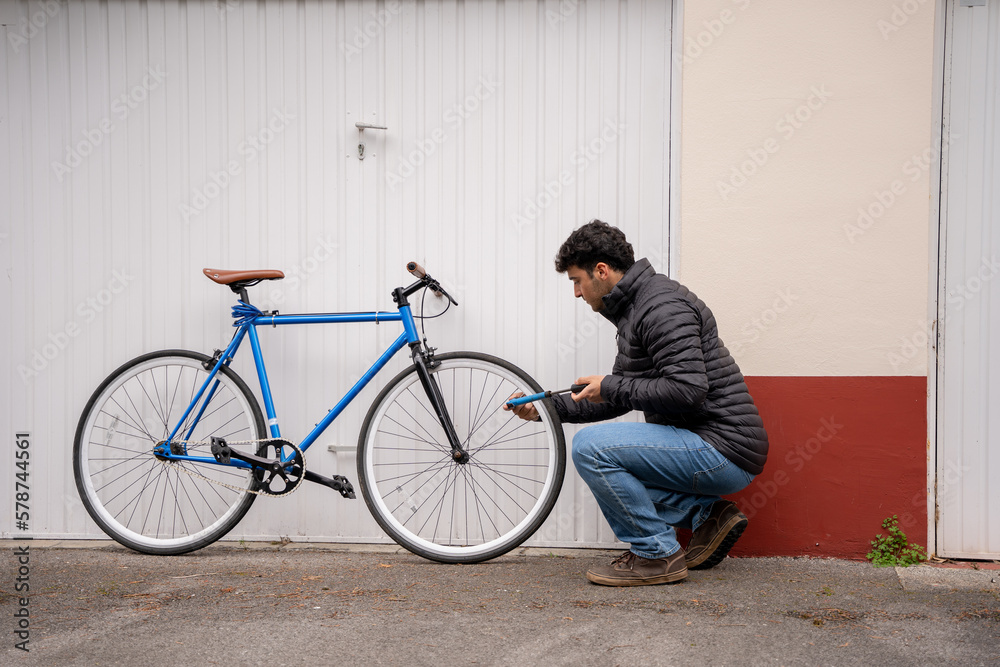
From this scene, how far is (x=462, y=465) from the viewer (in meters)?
3.86

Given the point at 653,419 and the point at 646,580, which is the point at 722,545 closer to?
the point at 646,580

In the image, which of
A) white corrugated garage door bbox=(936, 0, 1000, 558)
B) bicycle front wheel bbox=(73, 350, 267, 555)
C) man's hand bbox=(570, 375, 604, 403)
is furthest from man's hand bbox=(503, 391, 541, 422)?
white corrugated garage door bbox=(936, 0, 1000, 558)

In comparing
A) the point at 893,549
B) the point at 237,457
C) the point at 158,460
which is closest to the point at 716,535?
the point at 893,549

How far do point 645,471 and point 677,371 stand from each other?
0.43 m

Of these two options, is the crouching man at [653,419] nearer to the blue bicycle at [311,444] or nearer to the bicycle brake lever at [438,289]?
the blue bicycle at [311,444]

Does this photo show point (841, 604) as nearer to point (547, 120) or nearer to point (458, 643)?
point (458, 643)

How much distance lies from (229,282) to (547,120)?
1626 millimetres

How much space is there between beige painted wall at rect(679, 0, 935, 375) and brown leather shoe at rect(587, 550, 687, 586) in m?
0.94

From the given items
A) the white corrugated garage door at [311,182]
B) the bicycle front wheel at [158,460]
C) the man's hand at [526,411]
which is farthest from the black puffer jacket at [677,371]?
the bicycle front wheel at [158,460]

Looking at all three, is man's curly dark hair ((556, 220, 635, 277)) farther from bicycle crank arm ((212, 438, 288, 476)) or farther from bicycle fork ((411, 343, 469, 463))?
bicycle crank arm ((212, 438, 288, 476))

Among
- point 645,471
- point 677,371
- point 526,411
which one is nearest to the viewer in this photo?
point 677,371

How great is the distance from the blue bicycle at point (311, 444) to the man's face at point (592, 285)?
17.7 inches

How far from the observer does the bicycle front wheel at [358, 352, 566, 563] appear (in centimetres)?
384

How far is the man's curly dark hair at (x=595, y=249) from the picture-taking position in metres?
3.24
